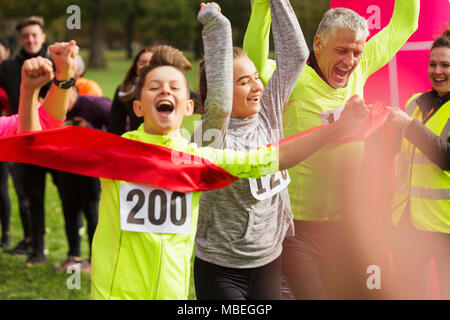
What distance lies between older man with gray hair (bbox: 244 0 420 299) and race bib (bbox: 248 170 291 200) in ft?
1.13

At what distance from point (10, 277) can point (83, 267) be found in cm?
59

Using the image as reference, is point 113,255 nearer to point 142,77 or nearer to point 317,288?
point 142,77

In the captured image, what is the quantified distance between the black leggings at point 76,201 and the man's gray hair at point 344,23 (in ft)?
8.93

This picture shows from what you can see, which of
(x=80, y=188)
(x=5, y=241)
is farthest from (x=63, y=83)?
(x=5, y=241)

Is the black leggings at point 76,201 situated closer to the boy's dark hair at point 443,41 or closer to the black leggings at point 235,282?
the black leggings at point 235,282

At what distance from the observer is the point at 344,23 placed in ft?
8.70

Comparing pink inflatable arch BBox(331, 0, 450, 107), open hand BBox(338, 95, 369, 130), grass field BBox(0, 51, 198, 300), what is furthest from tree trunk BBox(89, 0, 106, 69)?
open hand BBox(338, 95, 369, 130)

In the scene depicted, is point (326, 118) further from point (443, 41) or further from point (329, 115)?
point (443, 41)

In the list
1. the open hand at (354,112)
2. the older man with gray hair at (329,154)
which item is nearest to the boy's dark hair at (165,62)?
the older man with gray hair at (329,154)

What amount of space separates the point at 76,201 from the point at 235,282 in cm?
283

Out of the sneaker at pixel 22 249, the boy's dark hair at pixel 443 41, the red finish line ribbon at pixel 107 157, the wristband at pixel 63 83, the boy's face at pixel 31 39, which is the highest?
the boy's face at pixel 31 39

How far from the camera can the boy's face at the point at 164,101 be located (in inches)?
84.0

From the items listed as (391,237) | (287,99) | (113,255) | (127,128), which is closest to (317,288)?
(391,237)

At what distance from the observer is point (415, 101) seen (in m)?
3.10
